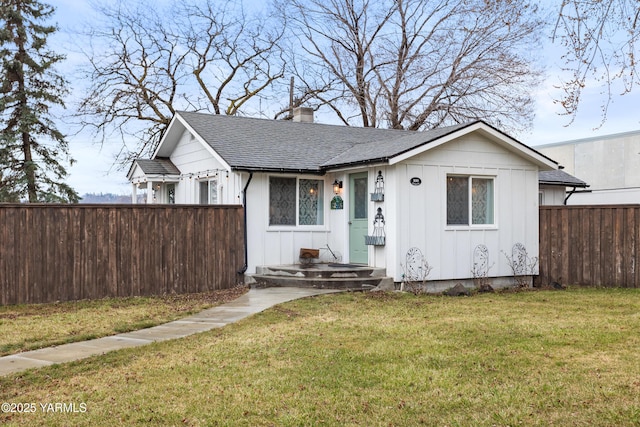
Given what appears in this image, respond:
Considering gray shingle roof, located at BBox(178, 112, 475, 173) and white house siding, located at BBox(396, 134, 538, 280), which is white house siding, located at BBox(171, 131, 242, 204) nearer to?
gray shingle roof, located at BBox(178, 112, 475, 173)

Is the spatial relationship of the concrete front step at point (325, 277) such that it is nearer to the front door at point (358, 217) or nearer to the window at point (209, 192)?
the front door at point (358, 217)

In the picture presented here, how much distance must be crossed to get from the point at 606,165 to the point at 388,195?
77.0 ft

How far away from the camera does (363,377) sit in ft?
20.9

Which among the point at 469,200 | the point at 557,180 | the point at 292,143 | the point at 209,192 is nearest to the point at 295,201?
the point at 292,143

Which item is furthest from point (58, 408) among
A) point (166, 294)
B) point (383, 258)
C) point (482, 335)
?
point (383, 258)

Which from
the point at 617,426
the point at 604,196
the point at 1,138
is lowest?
the point at 617,426

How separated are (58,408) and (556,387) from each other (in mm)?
4568

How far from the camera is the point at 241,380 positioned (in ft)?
20.7

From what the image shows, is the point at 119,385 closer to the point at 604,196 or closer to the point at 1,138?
the point at 1,138

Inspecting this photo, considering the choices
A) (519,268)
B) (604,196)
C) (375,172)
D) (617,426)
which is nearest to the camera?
(617,426)

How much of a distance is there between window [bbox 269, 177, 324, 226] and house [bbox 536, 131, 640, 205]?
18548mm

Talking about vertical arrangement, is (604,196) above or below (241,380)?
above

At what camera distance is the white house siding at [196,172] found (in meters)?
14.7

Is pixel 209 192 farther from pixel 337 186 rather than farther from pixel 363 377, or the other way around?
pixel 363 377
